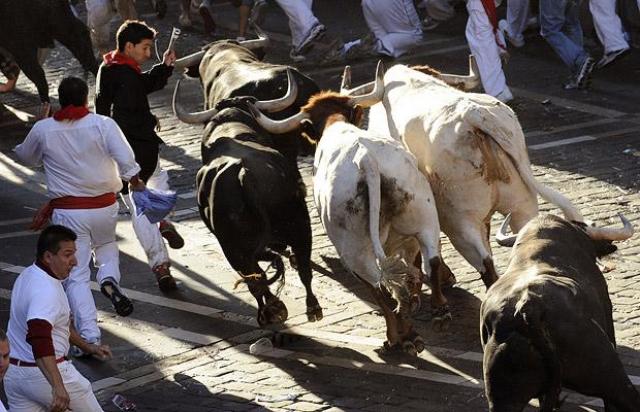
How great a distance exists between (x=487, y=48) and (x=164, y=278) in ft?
21.6

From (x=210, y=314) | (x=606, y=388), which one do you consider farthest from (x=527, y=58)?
(x=606, y=388)

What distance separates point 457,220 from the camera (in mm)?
10875

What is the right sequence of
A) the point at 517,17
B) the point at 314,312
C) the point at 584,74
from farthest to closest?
the point at 517,17 → the point at 584,74 → the point at 314,312

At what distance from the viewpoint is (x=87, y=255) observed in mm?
10812

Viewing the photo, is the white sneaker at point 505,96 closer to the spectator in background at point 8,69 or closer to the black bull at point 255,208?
the black bull at point 255,208

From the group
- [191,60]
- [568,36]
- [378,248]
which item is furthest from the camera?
[568,36]

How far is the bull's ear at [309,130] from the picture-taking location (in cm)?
1194

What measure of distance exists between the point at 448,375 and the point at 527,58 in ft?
34.0

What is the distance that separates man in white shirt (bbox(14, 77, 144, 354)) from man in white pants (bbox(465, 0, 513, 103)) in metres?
7.45

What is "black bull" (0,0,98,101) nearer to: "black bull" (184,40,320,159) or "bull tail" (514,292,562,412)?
"black bull" (184,40,320,159)

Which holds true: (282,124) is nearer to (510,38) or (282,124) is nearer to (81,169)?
(81,169)

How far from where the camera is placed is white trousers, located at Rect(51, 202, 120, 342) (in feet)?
34.6

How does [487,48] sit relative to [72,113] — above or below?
below

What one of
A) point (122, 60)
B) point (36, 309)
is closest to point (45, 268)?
point (36, 309)
